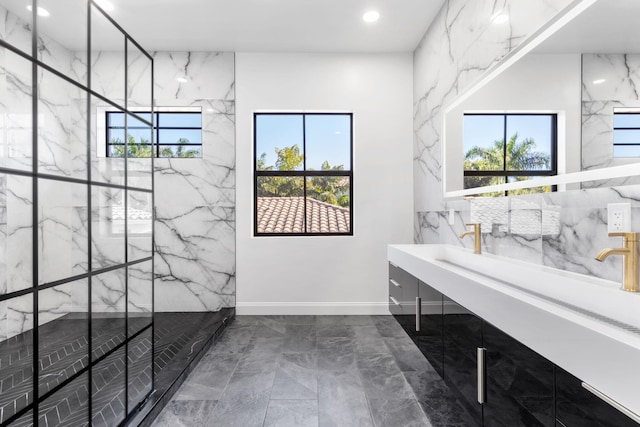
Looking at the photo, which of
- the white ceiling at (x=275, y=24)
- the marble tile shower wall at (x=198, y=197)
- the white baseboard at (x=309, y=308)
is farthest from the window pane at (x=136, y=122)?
the white baseboard at (x=309, y=308)

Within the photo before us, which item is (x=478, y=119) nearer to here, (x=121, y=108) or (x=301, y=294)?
(x=121, y=108)

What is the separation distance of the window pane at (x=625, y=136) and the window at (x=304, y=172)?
271cm

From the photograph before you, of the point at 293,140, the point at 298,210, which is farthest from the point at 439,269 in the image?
the point at 293,140

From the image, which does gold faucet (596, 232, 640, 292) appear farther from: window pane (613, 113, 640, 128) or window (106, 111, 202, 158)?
window (106, 111, 202, 158)

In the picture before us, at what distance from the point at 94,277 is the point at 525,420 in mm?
1821

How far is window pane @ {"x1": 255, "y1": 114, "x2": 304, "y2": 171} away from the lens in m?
4.04

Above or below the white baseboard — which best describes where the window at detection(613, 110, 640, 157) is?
above

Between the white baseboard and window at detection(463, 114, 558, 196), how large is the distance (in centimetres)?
189

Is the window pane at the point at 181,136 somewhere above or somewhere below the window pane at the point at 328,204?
above

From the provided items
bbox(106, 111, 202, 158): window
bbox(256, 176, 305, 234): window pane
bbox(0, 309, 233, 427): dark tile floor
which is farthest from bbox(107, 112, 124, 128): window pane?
bbox(256, 176, 305, 234): window pane

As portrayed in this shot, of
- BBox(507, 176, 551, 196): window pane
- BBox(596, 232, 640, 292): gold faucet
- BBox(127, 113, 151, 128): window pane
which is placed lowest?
BBox(596, 232, 640, 292): gold faucet

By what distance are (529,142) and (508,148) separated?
22 cm

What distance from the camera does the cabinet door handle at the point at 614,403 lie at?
2.27 feet

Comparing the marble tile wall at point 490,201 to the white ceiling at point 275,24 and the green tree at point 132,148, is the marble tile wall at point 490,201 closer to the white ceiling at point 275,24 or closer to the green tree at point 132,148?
the white ceiling at point 275,24
